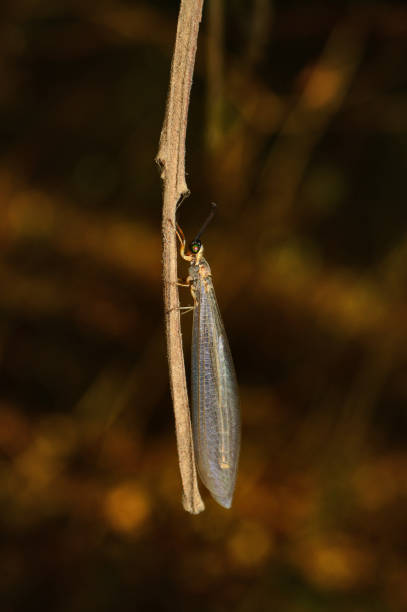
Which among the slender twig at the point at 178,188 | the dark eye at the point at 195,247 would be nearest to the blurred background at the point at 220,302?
the dark eye at the point at 195,247

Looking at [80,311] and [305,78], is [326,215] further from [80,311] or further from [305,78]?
[80,311]

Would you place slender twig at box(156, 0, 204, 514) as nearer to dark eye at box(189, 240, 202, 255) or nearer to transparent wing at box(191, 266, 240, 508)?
transparent wing at box(191, 266, 240, 508)

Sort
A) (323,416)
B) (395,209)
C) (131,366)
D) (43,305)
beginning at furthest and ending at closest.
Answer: (395,209), (43,305), (131,366), (323,416)

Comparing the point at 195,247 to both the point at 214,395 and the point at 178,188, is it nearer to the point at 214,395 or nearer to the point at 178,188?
the point at 214,395

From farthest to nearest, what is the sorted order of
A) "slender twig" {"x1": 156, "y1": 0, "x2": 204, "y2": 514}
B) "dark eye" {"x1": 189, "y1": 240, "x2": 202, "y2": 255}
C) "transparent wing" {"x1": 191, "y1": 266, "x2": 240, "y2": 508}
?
"dark eye" {"x1": 189, "y1": 240, "x2": 202, "y2": 255}
"transparent wing" {"x1": 191, "y1": 266, "x2": 240, "y2": 508}
"slender twig" {"x1": 156, "y1": 0, "x2": 204, "y2": 514}

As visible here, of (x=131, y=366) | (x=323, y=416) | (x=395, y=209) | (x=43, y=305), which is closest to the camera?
(x=323, y=416)

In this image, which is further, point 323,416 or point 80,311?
point 80,311

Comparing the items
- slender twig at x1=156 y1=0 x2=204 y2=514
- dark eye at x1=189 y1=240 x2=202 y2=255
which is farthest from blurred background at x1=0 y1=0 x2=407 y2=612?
slender twig at x1=156 y1=0 x2=204 y2=514

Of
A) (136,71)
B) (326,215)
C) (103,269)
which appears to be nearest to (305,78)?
(326,215)

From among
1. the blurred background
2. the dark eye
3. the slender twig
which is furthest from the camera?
the blurred background
